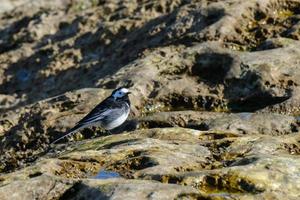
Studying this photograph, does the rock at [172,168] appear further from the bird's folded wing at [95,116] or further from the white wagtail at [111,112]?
the white wagtail at [111,112]

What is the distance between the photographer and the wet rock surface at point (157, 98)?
1330cm

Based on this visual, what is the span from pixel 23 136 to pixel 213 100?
5.15 m

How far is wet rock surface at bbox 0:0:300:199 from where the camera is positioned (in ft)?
43.6

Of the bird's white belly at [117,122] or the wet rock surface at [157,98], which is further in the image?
the bird's white belly at [117,122]

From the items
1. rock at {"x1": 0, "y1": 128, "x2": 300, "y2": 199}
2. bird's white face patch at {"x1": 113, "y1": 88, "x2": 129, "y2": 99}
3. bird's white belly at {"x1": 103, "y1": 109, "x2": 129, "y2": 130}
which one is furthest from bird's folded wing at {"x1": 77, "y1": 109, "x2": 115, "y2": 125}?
rock at {"x1": 0, "y1": 128, "x2": 300, "y2": 199}

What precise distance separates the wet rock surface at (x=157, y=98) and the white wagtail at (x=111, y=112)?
15.6 inches

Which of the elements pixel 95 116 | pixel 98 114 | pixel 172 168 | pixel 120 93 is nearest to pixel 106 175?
pixel 172 168

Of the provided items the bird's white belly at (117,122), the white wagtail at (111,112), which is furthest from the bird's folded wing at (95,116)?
the bird's white belly at (117,122)

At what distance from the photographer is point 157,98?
68.5ft

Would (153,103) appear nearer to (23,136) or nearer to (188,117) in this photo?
(188,117)

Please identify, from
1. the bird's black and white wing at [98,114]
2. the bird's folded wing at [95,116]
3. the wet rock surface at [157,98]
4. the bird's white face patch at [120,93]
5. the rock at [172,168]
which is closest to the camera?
the rock at [172,168]

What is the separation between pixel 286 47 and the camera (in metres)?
21.6

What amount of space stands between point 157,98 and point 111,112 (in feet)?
5.28

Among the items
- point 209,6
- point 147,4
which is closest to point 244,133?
point 209,6
